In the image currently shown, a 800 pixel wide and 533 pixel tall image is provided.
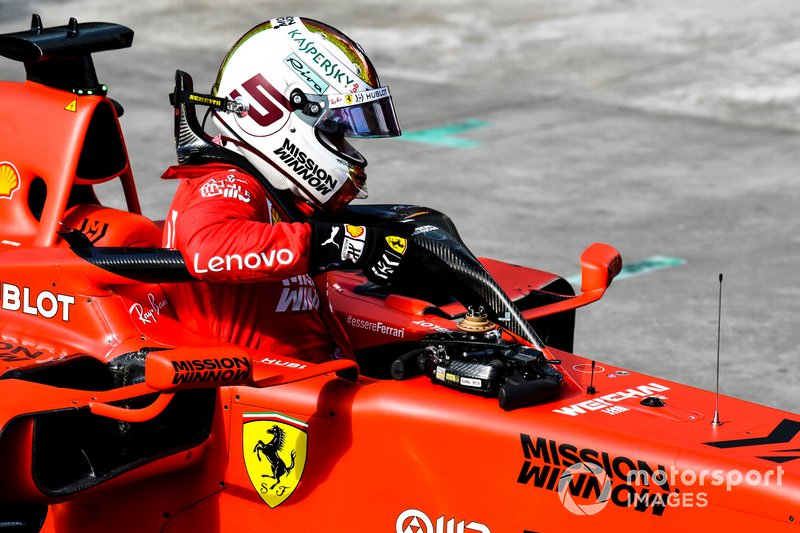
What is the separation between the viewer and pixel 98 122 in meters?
5.17

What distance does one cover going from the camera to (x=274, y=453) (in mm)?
4270

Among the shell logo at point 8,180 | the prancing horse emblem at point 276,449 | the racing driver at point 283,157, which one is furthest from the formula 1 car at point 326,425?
the shell logo at point 8,180

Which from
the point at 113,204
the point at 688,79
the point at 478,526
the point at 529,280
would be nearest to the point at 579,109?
the point at 688,79

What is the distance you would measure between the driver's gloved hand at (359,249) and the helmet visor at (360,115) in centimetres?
52

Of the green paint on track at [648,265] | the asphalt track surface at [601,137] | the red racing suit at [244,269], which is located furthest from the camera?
the green paint on track at [648,265]

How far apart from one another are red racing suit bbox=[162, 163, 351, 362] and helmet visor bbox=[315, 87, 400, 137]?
0.36 m

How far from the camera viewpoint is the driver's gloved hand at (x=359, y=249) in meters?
4.19

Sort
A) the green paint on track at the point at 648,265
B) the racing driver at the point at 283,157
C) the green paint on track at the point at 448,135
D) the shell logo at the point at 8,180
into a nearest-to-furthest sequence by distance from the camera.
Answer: the racing driver at the point at 283,157
the shell logo at the point at 8,180
the green paint on track at the point at 648,265
the green paint on track at the point at 448,135

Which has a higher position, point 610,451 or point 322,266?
point 322,266

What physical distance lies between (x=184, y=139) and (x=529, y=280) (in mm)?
1806

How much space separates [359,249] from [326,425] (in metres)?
0.57

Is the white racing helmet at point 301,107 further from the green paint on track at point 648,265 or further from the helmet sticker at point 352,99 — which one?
the green paint on track at point 648,265

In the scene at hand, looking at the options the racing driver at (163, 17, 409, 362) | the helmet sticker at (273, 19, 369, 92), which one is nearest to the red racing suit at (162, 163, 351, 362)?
the racing driver at (163, 17, 409, 362)

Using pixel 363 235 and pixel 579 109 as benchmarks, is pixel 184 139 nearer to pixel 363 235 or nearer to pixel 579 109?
pixel 363 235
